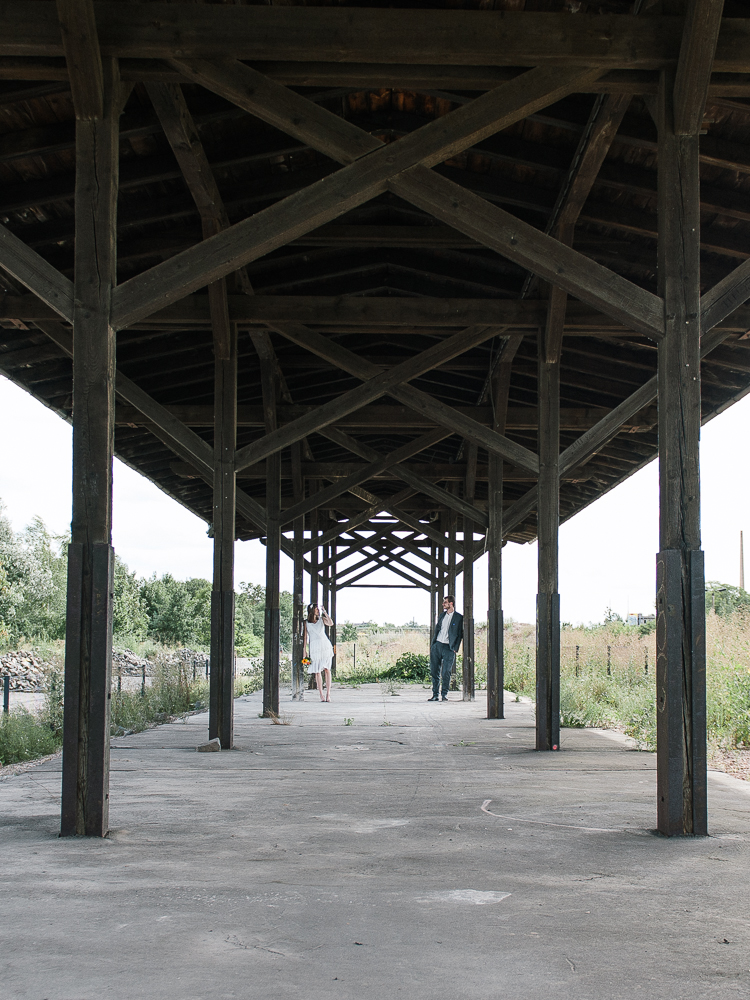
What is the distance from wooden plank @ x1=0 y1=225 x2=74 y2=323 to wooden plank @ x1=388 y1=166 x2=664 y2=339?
2.00 m

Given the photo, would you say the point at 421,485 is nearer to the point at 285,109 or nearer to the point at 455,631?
the point at 455,631

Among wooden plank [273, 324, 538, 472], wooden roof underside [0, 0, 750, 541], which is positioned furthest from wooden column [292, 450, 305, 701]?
wooden plank [273, 324, 538, 472]

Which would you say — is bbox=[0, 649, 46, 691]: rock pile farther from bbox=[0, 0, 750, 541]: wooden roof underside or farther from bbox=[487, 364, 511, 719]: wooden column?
bbox=[487, 364, 511, 719]: wooden column

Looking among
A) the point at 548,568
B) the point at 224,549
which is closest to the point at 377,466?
the point at 224,549

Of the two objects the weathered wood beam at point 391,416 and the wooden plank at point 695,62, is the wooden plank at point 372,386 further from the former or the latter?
the wooden plank at point 695,62

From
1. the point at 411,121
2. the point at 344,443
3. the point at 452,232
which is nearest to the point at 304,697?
the point at 344,443

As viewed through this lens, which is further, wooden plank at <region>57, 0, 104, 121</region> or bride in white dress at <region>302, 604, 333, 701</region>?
bride in white dress at <region>302, 604, 333, 701</region>

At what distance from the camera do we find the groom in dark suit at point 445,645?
1609 centimetres

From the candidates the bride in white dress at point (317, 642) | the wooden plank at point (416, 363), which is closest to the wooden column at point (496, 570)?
the wooden plank at point (416, 363)

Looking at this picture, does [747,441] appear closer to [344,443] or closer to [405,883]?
[344,443]

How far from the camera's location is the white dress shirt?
638 inches

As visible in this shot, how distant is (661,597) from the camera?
514cm

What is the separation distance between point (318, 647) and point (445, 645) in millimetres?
2279

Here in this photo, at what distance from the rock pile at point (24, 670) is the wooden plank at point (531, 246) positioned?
23515 mm
